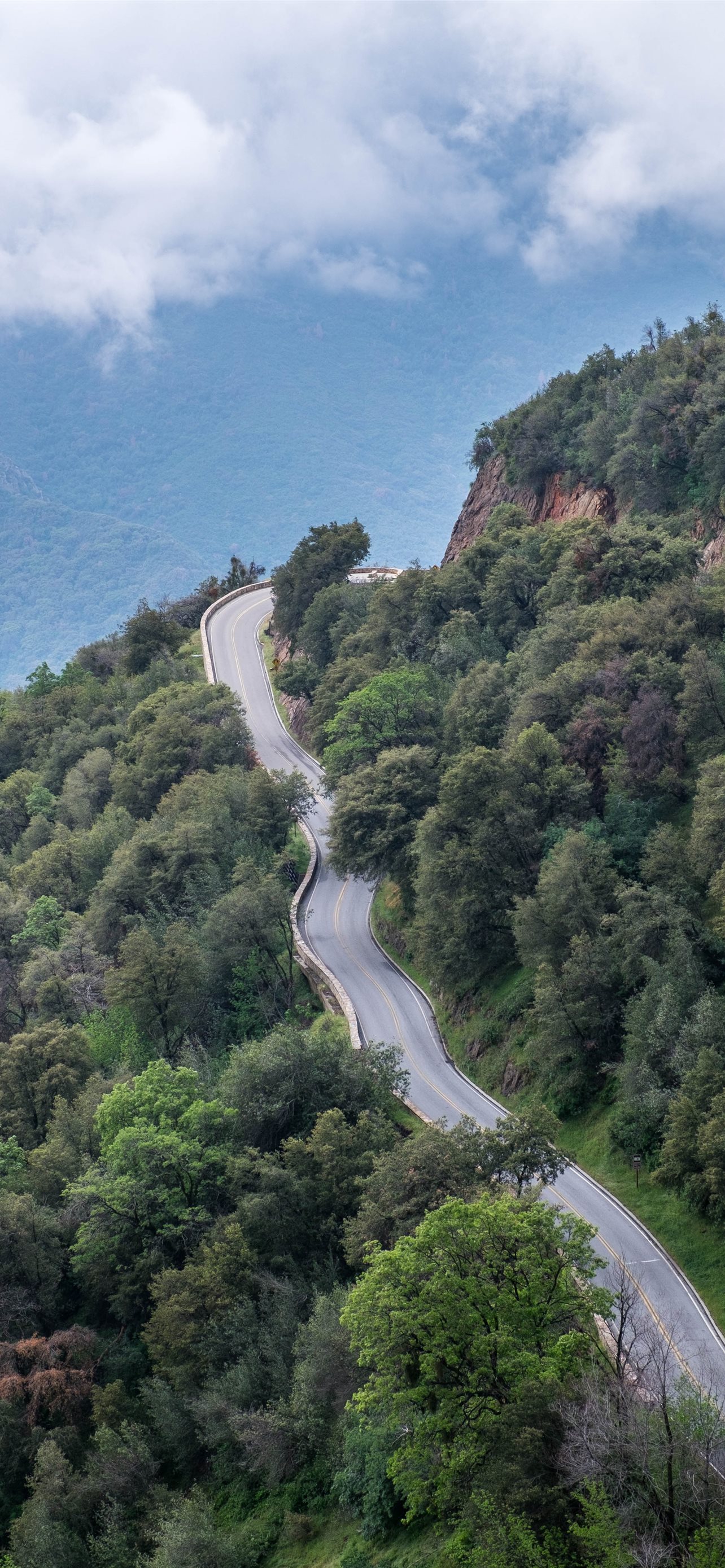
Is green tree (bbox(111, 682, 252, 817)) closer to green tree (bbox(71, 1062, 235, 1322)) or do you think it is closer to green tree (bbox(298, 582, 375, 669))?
green tree (bbox(298, 582, 375, 669))

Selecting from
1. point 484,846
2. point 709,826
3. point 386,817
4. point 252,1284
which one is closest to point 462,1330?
point 252,1284

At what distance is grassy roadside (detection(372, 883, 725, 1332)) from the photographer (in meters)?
30.0

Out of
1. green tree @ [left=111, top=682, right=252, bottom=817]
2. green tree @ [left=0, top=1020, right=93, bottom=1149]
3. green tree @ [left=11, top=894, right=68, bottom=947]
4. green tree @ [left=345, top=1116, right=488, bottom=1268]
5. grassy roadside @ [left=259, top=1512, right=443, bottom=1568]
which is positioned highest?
green tree @ [left=111, top=682, right=252, bottom=817]

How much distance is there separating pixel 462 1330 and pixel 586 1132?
1546cm

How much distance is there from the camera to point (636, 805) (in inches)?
1722

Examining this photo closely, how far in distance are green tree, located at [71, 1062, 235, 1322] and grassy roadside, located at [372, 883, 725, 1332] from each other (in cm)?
1096

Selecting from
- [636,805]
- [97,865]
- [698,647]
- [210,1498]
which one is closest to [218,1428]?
[210,1498]

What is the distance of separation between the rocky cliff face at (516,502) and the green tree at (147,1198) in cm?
4759

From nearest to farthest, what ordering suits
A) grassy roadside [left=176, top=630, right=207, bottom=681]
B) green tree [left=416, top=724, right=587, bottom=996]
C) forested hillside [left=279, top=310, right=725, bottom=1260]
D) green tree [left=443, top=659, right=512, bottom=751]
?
1. forested hillside [left=279, top=310, right=725, bottom=1260]
2. green tree [left=416, top=724, right=587, bottom=996]
3. green tree [left=443, top=659, right=512, bottom=751]
4. grassy roadside [left=176, top=630, right=207, bottom=681]

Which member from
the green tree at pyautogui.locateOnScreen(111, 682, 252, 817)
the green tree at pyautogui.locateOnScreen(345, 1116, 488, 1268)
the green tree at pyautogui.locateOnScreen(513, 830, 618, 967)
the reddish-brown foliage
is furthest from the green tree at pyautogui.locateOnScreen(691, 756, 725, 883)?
the green tree at pyautogui.locateOnScreen(111, 682, 252, 817)

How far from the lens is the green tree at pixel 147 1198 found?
35.1 m

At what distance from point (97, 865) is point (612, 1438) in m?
55.6

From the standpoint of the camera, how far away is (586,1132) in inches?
1459

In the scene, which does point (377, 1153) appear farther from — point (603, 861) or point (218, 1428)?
point (603, 861)
